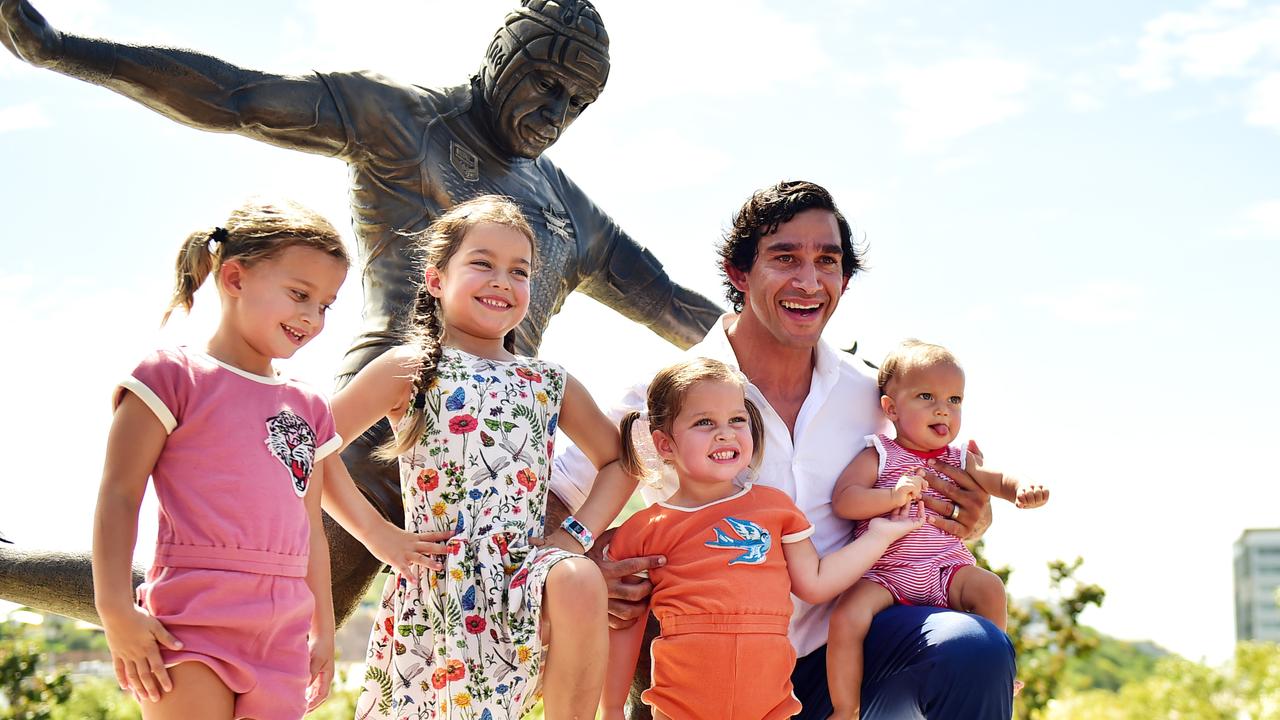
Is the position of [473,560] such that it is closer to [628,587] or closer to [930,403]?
[628,587]

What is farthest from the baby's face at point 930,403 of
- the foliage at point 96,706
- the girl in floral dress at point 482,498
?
the foliage at point 96,706

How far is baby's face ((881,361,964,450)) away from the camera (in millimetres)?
3496

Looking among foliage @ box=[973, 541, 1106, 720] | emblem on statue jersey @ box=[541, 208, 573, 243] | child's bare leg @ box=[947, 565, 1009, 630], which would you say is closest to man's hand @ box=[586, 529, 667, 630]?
child's bare leg @ box=[947, 565, 1009, 630]

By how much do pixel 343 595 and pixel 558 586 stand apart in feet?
4.29

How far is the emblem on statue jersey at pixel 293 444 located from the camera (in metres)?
2.61

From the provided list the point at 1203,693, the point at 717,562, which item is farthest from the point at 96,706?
the point at 1203,693

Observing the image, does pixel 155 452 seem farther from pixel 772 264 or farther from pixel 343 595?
pixel 772 264

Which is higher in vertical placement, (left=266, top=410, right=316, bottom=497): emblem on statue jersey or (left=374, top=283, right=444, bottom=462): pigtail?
(left=374, top=283, right=444, bottom=462): pigtail

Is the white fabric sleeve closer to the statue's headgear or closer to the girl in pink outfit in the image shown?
the girl in pink outfit

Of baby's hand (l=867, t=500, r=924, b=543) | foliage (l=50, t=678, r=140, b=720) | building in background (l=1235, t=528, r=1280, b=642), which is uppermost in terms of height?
building in background (l=1235, t=528, r=1280, b=642)

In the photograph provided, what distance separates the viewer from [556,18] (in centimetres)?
393

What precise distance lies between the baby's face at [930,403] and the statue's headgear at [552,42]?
142 cm

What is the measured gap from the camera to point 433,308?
123 inches

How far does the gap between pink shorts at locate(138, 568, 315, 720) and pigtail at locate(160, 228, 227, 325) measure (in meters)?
0.59
